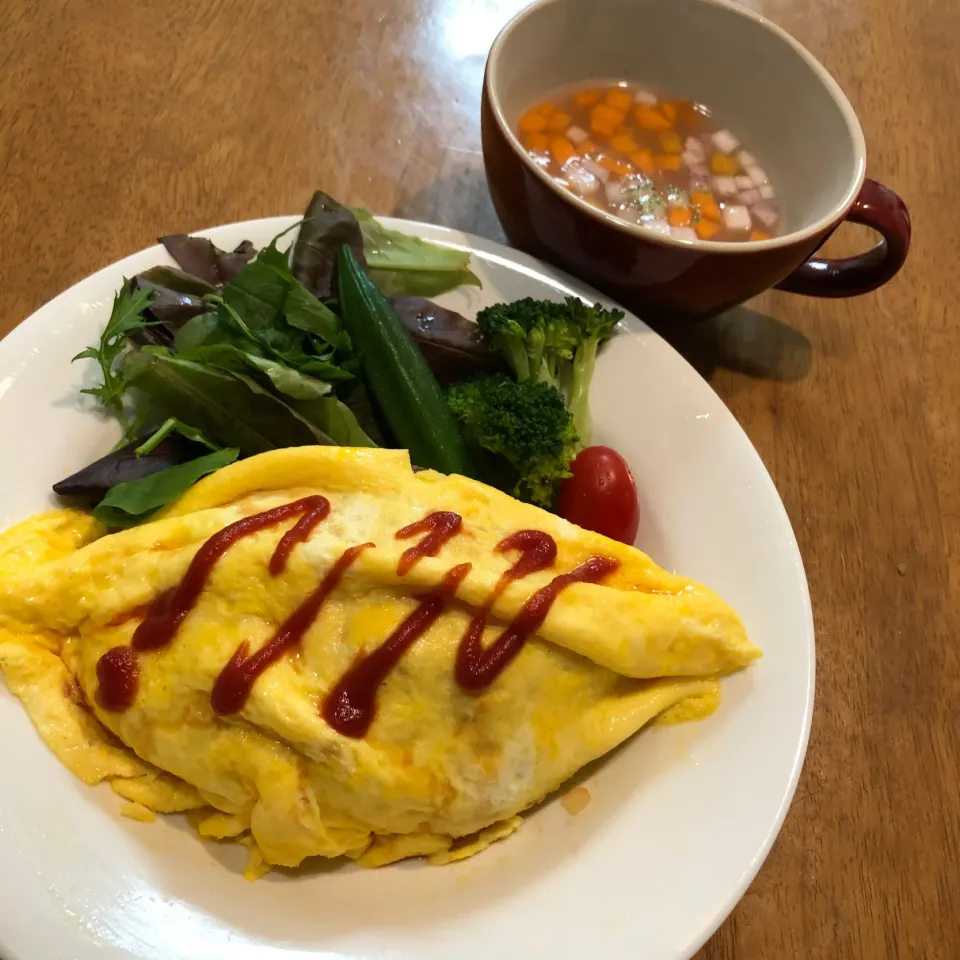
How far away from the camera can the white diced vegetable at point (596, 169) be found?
2.22 meters

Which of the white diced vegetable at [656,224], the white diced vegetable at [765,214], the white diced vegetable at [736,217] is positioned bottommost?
the white diced vegetable at [765,214]

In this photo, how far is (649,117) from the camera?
2357 mm

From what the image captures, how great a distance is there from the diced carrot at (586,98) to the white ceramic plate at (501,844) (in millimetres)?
1068

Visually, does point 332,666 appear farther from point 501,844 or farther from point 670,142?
point 670,142

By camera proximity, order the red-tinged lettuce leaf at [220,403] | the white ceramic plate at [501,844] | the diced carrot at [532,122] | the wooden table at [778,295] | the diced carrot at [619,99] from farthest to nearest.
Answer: the diced carrot at [619,99]
the diced carrot at [532,122]
the wooden table at [778,295]
the red-tinged lettuce leaf at [220,403]
the white ceramic plate at [501,844]

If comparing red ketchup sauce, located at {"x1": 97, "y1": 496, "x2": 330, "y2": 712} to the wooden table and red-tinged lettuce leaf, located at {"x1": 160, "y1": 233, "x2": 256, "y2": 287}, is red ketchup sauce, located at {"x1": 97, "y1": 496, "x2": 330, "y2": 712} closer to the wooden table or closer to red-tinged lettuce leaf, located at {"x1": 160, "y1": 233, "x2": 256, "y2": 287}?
red-tinged lettuce leaf, located at {"x1": 160, "y1": 233, "x2": 256, "y2": 287}

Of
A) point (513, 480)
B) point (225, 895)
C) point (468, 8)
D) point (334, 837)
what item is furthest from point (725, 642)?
point (468, 8)

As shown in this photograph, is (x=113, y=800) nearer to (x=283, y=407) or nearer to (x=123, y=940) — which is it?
(x=123, y=940)

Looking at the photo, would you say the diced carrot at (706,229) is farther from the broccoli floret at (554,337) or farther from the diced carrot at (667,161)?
the broccoli floret at (554,337)

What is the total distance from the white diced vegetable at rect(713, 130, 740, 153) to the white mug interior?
0.02 meters

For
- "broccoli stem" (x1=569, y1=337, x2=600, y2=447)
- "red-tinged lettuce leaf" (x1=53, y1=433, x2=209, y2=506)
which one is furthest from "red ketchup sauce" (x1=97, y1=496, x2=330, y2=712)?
"broccoli stem" (x1=569, y1=337, x2=600, y2=447)

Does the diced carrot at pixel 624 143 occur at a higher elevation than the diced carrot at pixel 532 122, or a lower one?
lower

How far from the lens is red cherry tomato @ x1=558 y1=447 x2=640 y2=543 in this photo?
1.82m

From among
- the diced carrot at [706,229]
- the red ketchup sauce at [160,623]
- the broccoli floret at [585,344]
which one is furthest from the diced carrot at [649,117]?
the red ketchup sauce at [160,623]
